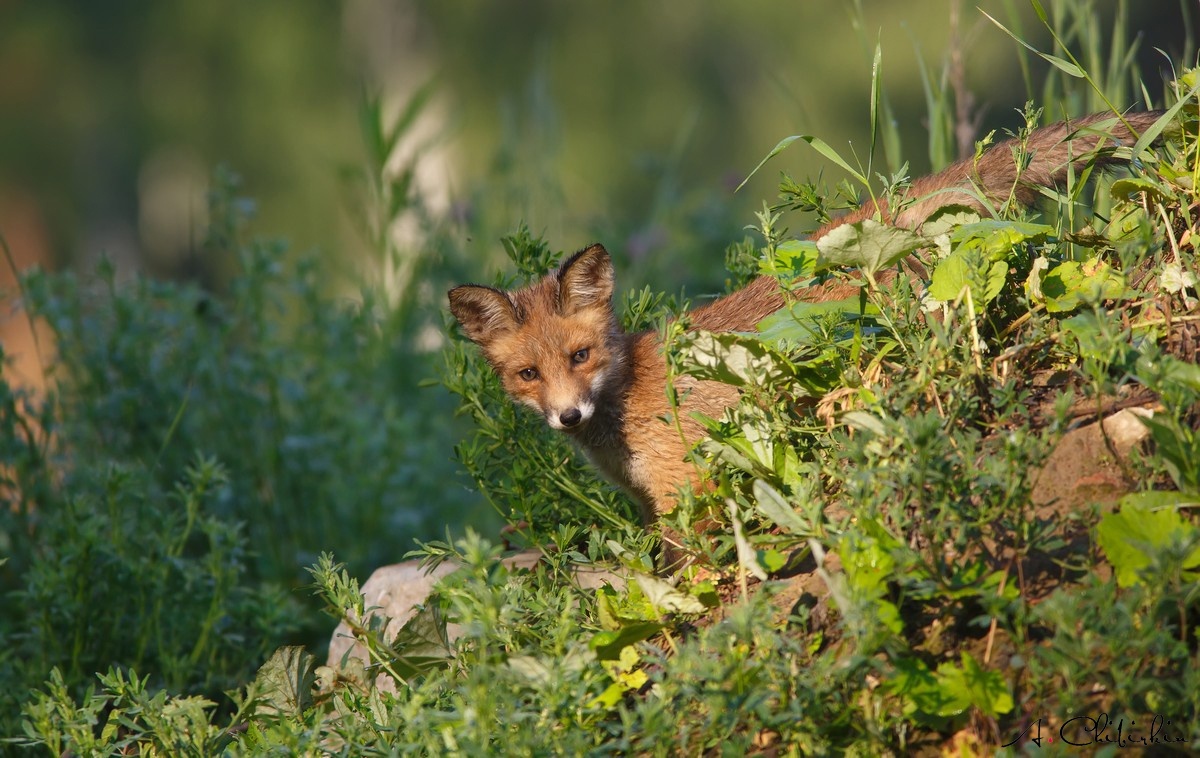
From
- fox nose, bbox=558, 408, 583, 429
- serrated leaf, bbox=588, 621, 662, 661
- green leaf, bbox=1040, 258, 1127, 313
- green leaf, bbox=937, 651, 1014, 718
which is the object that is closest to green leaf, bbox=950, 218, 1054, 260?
green leaf, bbox=1040, 258, 1127, 313

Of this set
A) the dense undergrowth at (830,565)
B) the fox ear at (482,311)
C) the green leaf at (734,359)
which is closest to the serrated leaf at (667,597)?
the dense undergrowth at (830,565)

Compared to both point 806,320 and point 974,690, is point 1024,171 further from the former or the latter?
point 974,690

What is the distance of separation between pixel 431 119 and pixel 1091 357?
70.3 feet

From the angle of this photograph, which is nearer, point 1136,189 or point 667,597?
point 667,597

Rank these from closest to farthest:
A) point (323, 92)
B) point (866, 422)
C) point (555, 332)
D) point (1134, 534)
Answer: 1. point (1134, 534)
2. point (866, 422)
3. point (555, 332)
4. point (323, 92)

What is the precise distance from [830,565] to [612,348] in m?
2.07

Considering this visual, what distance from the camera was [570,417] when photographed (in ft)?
14.4

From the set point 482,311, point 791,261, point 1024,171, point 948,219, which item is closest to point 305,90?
point 482,311

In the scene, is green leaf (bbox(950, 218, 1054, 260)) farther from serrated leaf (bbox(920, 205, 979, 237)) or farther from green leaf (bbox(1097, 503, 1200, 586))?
green leaf (bbox(1097, 503, 1200, 586))
